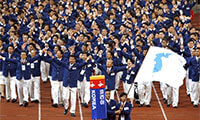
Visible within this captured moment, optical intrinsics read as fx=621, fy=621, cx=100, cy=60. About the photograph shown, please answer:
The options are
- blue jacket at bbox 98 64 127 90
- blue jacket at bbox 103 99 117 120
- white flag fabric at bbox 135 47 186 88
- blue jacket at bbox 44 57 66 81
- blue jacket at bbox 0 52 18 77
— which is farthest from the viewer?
blue jacket at bbox 0 52 18 77

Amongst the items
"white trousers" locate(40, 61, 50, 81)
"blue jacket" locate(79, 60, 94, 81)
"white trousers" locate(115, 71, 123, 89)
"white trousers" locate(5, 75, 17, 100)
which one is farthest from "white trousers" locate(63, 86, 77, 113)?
"white trousers" locate(40, 61, 50, 81)

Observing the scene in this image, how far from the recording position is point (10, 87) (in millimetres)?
21391

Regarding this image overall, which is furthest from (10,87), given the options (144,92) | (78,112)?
Answer: (144,92)

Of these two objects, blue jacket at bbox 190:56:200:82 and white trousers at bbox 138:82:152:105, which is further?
white trousers at bbox 138:82:152:105

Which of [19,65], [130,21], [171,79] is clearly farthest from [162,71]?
[130,21]

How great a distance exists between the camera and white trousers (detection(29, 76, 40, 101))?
69.5 ft

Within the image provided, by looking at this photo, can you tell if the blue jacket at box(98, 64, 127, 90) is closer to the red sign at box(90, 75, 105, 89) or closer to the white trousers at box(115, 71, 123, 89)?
the white trousers at box(115, 71, 123, 89)

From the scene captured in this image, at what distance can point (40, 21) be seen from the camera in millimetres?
25188

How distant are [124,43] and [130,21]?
3.08 meters

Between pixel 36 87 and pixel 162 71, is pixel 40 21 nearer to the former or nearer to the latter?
pixel 36 87

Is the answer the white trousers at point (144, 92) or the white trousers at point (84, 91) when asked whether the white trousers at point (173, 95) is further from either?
the white trousers at point (84, 91)

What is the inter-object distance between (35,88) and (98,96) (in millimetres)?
6084

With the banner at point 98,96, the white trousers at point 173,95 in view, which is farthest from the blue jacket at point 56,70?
the banner at point 98,96

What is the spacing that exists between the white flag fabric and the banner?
927 mm
